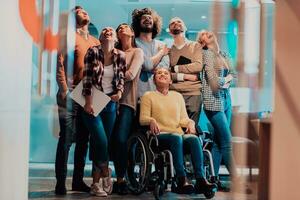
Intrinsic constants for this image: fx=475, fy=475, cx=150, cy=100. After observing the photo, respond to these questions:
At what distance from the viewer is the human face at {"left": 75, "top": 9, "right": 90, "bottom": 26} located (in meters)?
4.20

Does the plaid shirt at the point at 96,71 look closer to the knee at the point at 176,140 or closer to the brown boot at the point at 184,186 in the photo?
the knee at the point at 176,140

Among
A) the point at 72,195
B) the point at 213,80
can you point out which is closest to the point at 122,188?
the point at 72,195

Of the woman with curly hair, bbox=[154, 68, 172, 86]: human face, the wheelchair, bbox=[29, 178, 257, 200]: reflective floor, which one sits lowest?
bbox=[29, 178, 257, 200]: reflective floor

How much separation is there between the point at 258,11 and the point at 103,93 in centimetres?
152

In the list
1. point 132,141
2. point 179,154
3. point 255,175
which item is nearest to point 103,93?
point 132,141

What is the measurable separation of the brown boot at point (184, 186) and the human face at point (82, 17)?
1.61 meters

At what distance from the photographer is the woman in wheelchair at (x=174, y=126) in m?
4.17

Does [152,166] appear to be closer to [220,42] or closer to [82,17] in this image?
[220,42]

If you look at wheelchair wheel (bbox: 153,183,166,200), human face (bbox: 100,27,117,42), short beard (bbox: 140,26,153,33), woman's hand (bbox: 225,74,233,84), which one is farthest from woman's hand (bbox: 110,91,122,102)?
woman's hand (bbox: 225,74,233,84)

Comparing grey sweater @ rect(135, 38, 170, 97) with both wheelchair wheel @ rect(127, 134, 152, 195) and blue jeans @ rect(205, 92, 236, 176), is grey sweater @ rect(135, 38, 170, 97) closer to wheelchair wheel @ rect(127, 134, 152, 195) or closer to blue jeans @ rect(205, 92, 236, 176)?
wheelchair wheel @ rect(127, 134, 152, 195)

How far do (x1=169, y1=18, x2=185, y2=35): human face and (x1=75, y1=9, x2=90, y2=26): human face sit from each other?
29.2 inches

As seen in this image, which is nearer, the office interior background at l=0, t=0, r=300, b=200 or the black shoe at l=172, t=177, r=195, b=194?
the office interior background at l=0, t=0, r=300, b=200

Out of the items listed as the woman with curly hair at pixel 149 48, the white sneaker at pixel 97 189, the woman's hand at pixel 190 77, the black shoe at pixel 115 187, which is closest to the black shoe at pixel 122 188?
the black shoe at pixel 115 187

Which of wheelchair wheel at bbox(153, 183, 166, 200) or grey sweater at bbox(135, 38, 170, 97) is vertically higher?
grey sweater at bbox(135, 38, 170, 97)
